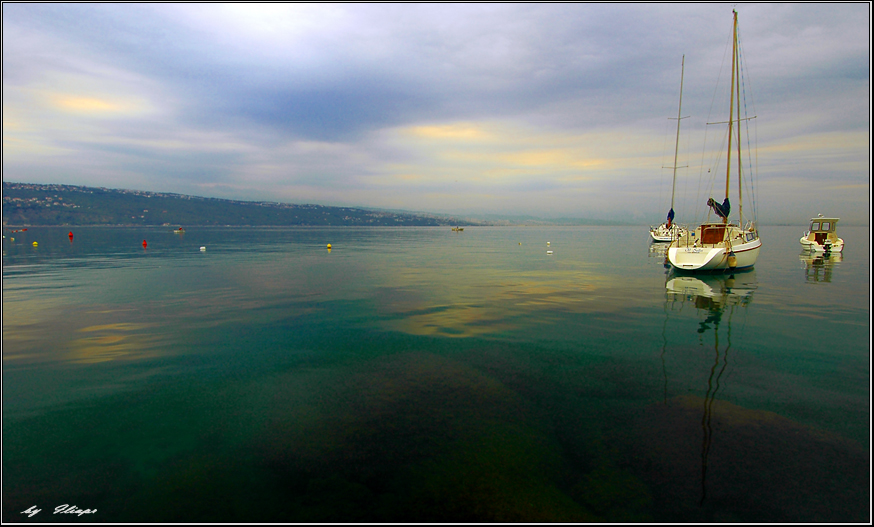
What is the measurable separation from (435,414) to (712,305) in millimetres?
18116

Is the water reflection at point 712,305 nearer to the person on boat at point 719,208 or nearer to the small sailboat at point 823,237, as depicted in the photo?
the person on boat at point 719,208

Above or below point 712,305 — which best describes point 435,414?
below

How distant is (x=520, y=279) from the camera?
1133 inches

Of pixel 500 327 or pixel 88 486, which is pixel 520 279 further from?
pixel 88 486

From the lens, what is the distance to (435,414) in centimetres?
821

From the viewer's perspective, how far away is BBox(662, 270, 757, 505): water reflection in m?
7.86

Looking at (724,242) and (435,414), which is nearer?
(435,414)

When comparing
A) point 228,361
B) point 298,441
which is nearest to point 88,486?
point 298,441

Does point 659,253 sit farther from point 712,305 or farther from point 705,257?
point 712,305

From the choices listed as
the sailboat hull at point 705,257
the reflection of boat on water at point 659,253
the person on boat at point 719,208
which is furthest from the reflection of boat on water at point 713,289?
the reflection of boat on water at point 659,253

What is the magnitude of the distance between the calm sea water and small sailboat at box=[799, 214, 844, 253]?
157 ft

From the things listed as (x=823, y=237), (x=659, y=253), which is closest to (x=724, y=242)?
(x=659, y=253)

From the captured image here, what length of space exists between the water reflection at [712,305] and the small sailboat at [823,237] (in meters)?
31.4

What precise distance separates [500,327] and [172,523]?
11.6 m
